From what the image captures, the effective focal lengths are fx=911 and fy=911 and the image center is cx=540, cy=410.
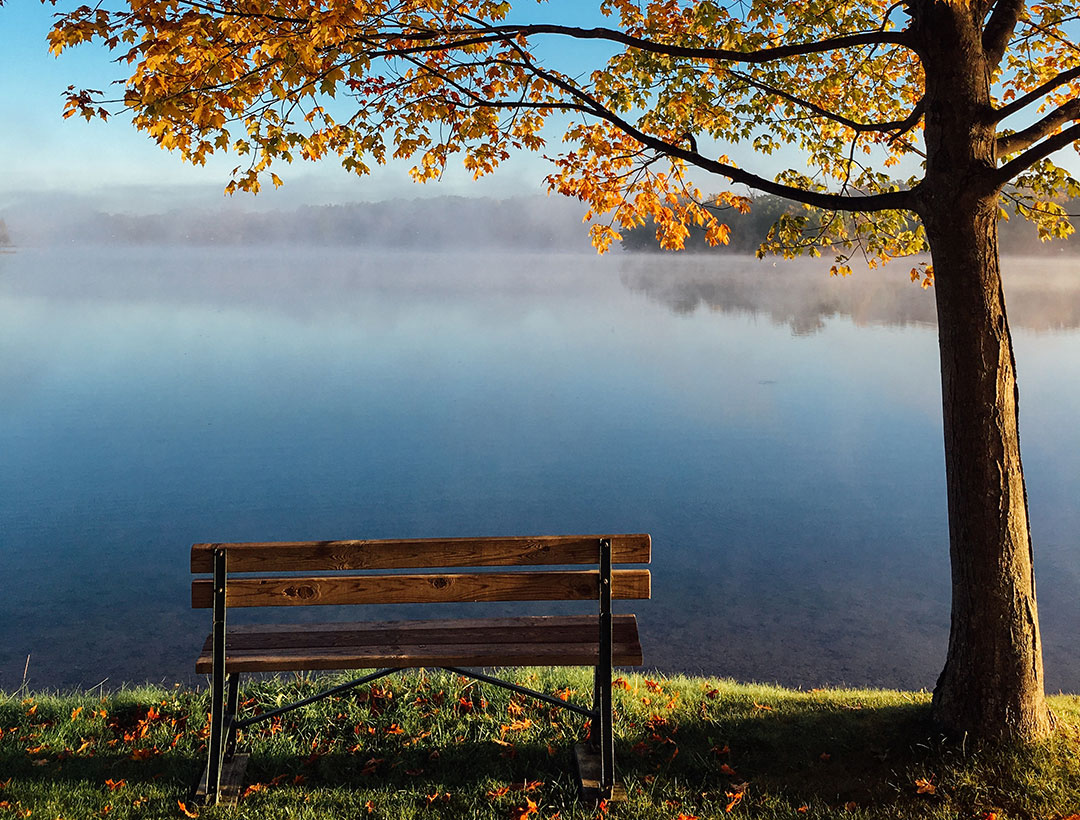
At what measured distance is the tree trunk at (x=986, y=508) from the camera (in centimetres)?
495

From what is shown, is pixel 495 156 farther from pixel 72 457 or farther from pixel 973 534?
pixel 72 457

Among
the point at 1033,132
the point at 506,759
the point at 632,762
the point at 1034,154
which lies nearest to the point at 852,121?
the point at 1033,132

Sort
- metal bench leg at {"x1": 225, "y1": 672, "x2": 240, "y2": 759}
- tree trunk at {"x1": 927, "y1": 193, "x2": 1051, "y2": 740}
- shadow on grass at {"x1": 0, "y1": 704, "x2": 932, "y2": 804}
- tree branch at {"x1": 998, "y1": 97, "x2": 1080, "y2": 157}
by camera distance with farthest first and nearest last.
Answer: tree branch at {"x1": 998, "y1": 97, "x2": 1080, "y2": 157} → tree trunk at {"x1": 927, "y1": 193, "x2": 1051, "y2": 740} → metal bench leg at {"x1": 225, "y1": 672, "x2": 240, "y2": 759} → shadow on grass at {"x1": 0, "y1": 704, "x2": 932, "y2": 804}

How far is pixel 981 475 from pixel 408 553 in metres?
3.13

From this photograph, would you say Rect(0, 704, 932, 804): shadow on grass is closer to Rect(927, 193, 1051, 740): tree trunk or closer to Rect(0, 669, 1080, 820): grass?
Rect(0, 669, 1080, 820): grass

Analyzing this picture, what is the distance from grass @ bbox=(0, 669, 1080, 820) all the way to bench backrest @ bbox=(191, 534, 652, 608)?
3.38 feet

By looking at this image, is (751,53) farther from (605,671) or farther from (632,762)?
Result: (632,762)

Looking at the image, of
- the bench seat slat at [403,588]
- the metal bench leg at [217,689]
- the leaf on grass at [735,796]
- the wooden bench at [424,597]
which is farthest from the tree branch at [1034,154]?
the metal bench leg at [217,689]

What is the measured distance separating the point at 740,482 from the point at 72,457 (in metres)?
15.4

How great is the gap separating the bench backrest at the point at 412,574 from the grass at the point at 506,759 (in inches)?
40.6

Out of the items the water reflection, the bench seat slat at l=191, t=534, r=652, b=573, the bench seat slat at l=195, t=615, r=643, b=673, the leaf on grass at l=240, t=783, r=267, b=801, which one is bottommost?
the leaf on grass at l=240, t=783, r=267, b=801

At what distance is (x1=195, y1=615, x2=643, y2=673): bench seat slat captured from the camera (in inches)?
173

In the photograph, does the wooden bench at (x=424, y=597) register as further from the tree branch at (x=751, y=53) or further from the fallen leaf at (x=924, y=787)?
the tree branch at (x=751, y=53)

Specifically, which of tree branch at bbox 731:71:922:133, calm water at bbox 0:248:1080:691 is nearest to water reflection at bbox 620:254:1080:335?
calm water at bbox 0:248:1080:691
